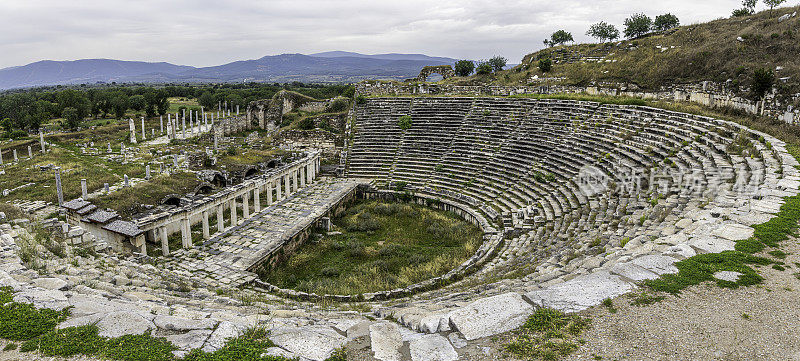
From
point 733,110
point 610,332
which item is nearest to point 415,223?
point 610,332

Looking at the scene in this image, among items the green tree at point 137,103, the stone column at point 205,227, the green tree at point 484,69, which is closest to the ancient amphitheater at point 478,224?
the stone column at point 205,227

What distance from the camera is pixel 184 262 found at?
14.7 meters

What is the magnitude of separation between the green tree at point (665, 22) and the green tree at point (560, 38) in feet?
30.4

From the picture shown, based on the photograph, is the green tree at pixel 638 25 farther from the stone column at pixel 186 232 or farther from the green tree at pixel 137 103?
the green tree at pixel 137 103

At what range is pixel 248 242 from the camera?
655 inches

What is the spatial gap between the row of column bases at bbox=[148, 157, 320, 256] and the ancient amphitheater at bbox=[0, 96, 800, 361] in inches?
4.9

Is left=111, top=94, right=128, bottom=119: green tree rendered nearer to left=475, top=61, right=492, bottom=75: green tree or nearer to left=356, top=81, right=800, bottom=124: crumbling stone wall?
left=356, top=81, right=800, bottom=124: crumbling stone wall

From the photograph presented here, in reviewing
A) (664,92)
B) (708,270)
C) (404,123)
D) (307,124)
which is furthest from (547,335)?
(307,124)

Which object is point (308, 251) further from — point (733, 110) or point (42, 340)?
point (733, 110)

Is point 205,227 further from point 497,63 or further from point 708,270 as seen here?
point 497,63

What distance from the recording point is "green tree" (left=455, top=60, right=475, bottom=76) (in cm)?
4722

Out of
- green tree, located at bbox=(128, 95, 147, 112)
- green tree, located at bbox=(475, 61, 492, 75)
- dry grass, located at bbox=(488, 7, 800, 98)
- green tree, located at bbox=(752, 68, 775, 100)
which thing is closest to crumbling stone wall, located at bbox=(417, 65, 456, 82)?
→ green tree, located at bbox=(475, 61, 492, 75)

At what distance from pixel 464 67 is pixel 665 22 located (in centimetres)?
2171

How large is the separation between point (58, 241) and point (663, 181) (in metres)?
19.0
